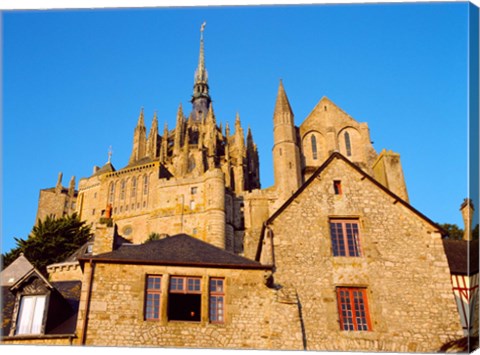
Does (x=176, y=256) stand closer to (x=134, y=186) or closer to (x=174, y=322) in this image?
(x=174, y=322)

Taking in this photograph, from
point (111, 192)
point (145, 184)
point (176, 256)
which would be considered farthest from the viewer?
point (111, 192)

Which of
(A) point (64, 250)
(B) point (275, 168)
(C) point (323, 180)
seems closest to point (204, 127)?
(B) point (275, 168)

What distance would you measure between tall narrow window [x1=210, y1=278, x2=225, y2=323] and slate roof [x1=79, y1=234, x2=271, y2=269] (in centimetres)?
36

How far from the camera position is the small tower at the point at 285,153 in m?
37.0

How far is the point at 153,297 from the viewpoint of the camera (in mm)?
10758

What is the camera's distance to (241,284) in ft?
36.4

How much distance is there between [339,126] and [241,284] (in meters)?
27.6

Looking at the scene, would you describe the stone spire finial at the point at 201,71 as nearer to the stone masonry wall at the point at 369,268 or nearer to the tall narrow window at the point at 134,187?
the tall narrow window at the point at 134,187

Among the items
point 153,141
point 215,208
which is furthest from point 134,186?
point 215,208

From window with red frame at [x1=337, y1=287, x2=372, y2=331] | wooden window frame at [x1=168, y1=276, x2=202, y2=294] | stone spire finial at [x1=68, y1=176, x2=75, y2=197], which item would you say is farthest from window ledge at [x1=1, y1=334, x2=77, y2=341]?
stone spire finial at [x1=68, y1=176, x2=75, y2=197]

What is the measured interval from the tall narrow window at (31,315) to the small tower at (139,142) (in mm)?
44017

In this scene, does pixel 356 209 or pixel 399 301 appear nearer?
pixel 399 301

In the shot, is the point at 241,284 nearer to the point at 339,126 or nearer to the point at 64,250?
the point at 64,250

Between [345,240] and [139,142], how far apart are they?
4650 cm
